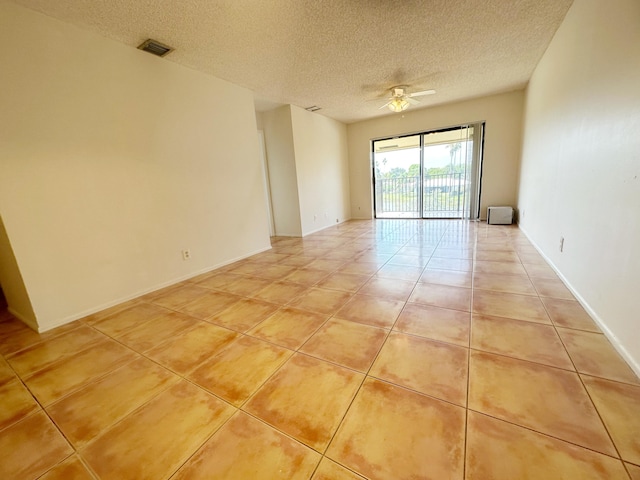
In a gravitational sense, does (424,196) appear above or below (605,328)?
above

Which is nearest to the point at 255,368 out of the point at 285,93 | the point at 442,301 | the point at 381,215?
the point at 442,301

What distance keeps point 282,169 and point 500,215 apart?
4356mm

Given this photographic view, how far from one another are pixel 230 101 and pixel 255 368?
3.41m

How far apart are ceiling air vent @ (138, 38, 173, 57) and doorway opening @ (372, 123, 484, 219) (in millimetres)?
4804

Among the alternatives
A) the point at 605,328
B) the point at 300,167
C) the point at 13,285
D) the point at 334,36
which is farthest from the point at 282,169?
the point at 605,328

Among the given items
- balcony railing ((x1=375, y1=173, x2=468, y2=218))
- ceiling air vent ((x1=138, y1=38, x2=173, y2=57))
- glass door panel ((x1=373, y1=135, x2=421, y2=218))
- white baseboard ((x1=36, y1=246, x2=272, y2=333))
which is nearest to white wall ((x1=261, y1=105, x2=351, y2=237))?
glass door panel ((x1=373, y1=135, x2=421, y2=218))

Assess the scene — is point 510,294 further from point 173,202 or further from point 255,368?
point 173,202

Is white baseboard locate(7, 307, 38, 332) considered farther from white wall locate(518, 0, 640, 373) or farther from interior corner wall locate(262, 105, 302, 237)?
white wall locate(518, 0, 640, 373)

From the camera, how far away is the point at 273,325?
192 centimetres

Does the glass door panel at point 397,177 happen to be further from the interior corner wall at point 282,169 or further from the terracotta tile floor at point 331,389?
the terracotta tile floor at point 331,389

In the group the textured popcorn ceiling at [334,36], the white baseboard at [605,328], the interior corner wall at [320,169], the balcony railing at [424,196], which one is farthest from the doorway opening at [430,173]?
the white baseboard at [605,328]

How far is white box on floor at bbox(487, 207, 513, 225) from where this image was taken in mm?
4996

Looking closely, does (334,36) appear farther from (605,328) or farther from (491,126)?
(491,126)

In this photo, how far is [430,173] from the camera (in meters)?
6.05
